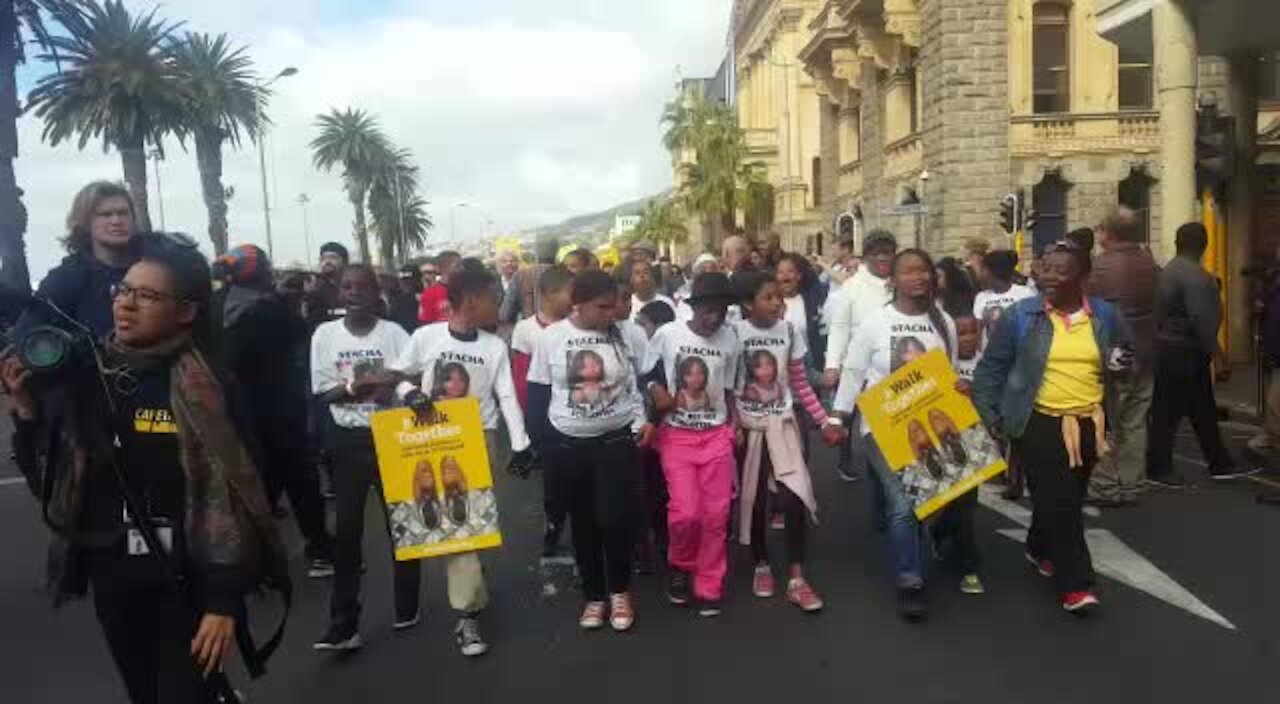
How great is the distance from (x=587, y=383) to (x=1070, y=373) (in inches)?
93.0

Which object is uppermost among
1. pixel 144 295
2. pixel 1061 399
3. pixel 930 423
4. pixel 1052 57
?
pixel 1052 57

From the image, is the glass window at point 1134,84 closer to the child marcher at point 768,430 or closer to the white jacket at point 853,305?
the white jacket at point 853,305

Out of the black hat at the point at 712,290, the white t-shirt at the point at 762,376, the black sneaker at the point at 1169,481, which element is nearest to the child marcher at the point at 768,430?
the white t-shirt at the point at 762,376

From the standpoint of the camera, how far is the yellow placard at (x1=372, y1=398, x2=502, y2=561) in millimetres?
5359

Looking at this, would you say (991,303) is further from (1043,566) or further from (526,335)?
(526,335)

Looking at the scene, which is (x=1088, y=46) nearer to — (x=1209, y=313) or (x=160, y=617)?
(x=1209, y=313)

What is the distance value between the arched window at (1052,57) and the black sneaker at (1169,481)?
21.6 metres

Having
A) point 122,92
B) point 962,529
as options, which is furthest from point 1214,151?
point 122,92

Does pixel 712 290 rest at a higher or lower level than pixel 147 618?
higher

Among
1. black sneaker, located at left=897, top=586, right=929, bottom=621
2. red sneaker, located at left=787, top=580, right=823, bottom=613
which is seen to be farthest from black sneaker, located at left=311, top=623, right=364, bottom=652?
black sneaker, located at left=897, top=586, right=929, bottom=621

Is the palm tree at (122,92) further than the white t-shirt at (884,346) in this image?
Yes

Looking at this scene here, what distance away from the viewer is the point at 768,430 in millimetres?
6105

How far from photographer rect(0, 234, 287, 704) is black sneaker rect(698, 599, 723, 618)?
3188 millimetres

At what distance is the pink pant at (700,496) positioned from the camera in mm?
5938
